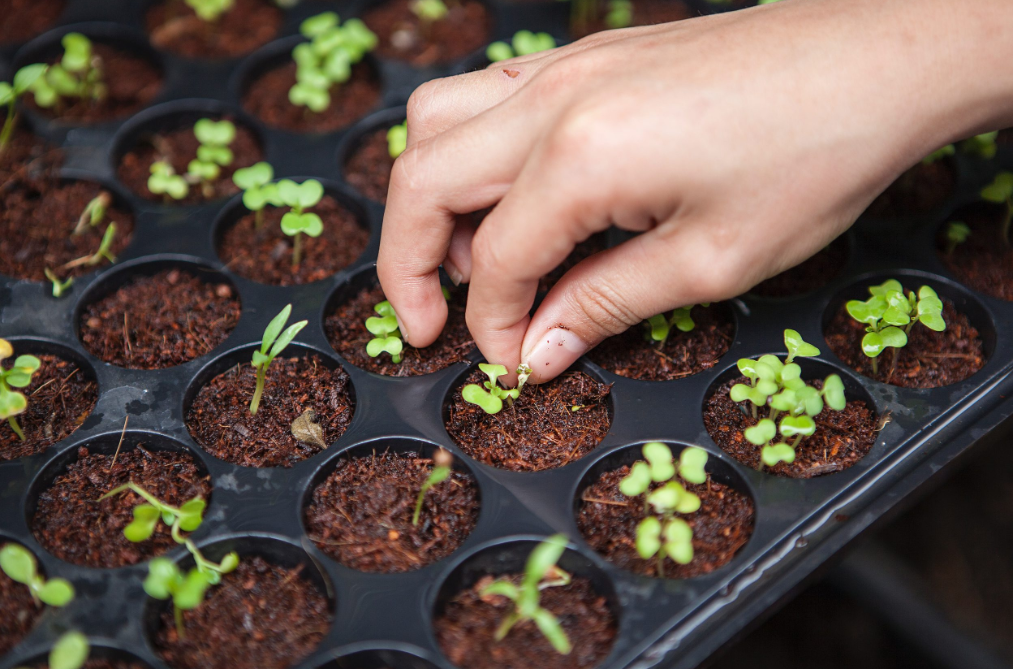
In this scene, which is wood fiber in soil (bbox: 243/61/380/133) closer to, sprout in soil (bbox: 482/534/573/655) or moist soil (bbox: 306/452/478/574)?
moist soil (bbox: 306/452/478/574)

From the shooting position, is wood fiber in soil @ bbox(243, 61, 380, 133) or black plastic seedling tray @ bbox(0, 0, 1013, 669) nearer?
black plastic seedling tray @ bbox(0, 0, 1013, 669)

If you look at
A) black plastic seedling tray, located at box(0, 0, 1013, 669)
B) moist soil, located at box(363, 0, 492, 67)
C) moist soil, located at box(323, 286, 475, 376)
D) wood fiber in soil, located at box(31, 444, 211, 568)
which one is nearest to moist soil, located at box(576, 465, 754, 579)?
black plastic seedling tray, located at box(0, 0, 1013, 669)

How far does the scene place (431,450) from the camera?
1.32 meters

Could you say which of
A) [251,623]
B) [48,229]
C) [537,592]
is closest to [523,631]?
[537,592]

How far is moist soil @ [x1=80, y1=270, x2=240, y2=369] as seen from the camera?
57.8 inches

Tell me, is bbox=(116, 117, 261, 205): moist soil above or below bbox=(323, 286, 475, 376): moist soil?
above

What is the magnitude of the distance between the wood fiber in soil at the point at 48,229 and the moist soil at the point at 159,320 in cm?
10

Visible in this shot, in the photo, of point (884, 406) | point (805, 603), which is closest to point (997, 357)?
point (884, 406)

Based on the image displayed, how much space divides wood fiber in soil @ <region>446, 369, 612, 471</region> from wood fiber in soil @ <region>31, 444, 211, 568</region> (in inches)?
16.4

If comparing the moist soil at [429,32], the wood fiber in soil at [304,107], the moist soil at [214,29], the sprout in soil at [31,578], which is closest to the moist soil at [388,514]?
the sprout in soil at [31,578]

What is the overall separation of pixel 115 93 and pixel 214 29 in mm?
295

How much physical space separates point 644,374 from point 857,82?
1.84 feet

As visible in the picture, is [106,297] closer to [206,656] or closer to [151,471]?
[151,471]

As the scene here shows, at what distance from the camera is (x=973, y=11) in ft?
3.93
